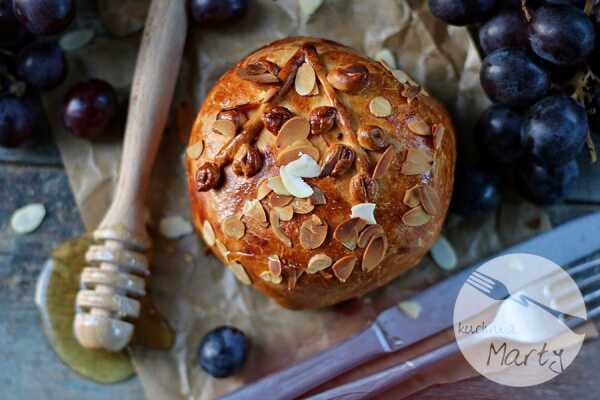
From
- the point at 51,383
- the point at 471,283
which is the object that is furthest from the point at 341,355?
the point at 51,383

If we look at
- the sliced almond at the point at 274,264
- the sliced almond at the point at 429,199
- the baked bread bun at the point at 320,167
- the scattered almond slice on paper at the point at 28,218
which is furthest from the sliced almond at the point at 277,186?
the scattered almond slice on paper at the point at 28,218

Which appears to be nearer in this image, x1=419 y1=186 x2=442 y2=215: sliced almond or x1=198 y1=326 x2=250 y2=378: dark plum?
x1=419 y1=186 x2=442 y2=215: sliced almond

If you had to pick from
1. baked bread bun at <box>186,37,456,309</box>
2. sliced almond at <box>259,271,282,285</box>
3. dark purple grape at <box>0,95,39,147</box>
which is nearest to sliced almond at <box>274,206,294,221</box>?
baked bread bun at <box>186,37,456,309</box>

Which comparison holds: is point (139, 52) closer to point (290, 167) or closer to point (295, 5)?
point (295, 5)

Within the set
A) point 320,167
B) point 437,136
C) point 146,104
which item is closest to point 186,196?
point 146,104

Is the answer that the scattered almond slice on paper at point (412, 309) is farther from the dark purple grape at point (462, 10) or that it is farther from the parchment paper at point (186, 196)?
the dark purple grape at point (462, 10)

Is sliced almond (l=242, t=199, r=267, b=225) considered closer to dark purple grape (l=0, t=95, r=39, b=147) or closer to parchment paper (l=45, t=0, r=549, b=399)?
parchment paper (l=45, t=0, r=549, b=399)
